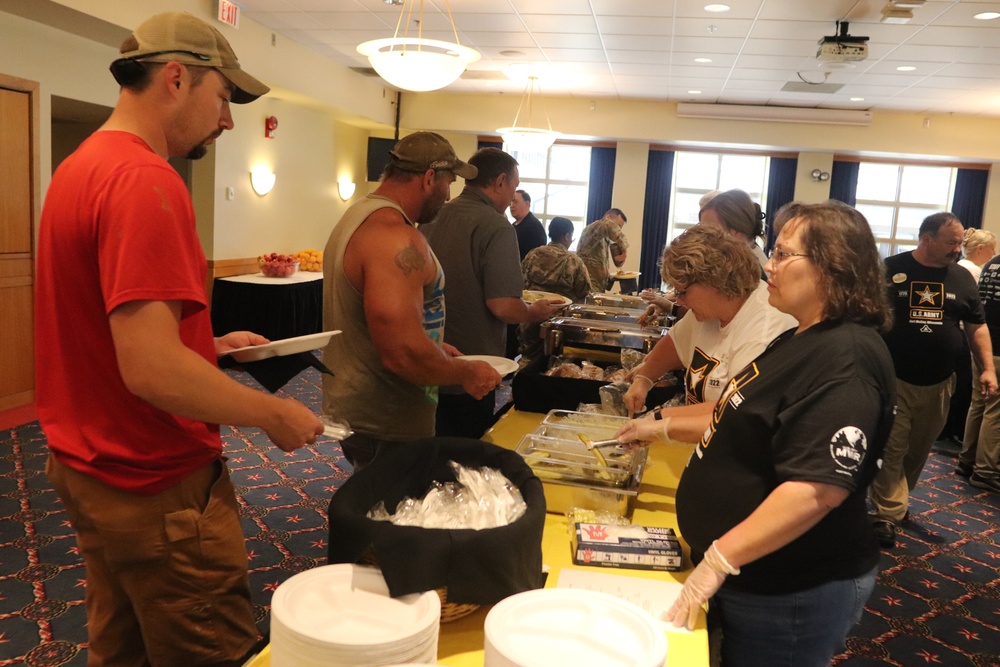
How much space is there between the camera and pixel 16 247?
502cm

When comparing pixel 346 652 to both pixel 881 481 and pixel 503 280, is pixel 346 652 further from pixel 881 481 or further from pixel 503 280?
pixel 881 481

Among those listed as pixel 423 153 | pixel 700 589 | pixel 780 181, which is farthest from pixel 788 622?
pixel 780 181

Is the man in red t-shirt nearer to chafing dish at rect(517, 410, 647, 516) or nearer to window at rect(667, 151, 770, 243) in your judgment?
chafing dish at rect(517, 410, 647, 516)

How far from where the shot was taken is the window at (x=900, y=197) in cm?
1072

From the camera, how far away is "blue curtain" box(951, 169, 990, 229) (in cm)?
998

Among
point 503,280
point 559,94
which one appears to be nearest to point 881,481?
point 503,280

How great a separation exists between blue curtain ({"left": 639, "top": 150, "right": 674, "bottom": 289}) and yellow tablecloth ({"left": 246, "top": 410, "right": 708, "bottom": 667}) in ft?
27.6

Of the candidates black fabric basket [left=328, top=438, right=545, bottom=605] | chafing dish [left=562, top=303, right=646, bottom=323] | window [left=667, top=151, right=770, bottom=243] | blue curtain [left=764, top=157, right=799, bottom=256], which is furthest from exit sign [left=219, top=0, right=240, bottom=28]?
blue curtain [left=764, top=157, right=799, bottom=256]

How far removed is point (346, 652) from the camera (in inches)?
32.4

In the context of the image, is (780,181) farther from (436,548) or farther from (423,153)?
(436,548)

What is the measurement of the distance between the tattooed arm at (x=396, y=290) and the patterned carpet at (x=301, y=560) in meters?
1.38

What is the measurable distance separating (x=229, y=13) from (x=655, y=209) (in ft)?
20.9

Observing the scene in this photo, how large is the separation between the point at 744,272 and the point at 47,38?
17.5 ft

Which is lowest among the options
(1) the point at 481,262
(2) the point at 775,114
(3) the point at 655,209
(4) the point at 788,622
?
(4) the point at 788,622
